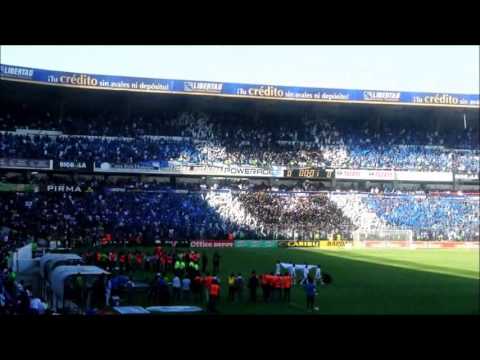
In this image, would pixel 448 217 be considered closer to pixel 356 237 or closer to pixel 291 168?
pixel 356 237

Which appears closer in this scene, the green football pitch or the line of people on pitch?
the line of people on pitch

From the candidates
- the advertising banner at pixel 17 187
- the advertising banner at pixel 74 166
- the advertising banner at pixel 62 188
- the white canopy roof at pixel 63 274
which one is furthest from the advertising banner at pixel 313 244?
the white canopy roof at pixel 63 274

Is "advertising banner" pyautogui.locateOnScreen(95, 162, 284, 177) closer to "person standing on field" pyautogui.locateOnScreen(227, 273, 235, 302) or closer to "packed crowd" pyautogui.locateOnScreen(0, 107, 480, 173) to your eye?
"packed crowd" pyautogui.locateOnScreen(0, 107, 480, 173)

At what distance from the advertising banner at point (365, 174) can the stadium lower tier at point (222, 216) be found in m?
1.34

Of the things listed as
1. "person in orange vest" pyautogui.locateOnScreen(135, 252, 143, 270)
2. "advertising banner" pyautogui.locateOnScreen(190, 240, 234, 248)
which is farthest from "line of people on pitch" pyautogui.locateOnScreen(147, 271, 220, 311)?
"advertising banner" pyautogui.locateOnScreen(190, 240, 234, 248)

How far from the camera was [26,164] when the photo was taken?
37.8m

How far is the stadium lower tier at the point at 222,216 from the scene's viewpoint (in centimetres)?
3459

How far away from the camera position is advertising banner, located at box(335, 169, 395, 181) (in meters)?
44.7

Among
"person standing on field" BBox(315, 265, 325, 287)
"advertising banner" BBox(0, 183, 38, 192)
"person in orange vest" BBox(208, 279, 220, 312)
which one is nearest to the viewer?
"person in orange vest" BBox(208, 279, 220, 312)

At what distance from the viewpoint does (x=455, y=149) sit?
4906cm

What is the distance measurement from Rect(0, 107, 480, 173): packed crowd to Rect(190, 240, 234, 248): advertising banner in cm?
724

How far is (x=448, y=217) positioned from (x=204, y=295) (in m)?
31.5

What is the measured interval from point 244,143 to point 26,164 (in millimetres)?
15555
